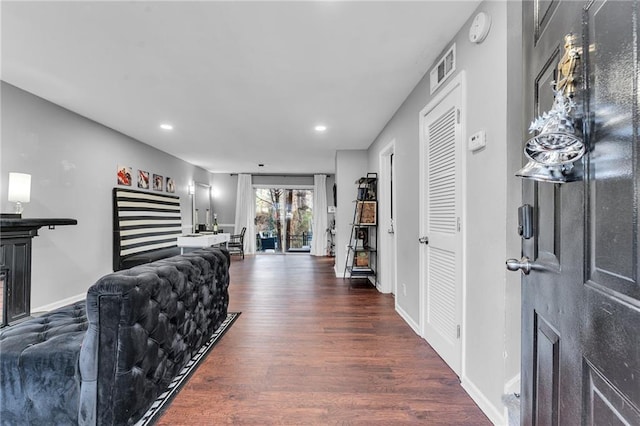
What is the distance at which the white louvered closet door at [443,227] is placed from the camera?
217 cm

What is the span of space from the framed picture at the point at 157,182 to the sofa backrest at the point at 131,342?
4.56 metres

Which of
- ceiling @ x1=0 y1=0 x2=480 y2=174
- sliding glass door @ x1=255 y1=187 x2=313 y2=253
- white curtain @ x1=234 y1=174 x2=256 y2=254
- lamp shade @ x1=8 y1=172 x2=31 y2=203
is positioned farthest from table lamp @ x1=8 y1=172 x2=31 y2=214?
sliding glass door @ x1=255 y1=187 x2=313 y2=253

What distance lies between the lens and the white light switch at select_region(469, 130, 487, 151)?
5.95 ft

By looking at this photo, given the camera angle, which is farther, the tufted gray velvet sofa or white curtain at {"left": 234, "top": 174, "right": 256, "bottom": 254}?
white curtain at {"left": 234, "top": 174, "right": 256, "bottom": 254}

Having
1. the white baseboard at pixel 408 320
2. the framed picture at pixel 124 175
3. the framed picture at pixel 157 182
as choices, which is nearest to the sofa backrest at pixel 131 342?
the white baseboard at pixel 408 320

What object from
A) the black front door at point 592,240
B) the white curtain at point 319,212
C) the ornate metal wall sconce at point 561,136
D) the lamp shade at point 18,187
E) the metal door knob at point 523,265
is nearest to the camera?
the black front door at point 592,240

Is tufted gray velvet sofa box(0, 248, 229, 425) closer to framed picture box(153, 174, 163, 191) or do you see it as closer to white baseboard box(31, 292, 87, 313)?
white baseboard box(31, 292, 87, 313)

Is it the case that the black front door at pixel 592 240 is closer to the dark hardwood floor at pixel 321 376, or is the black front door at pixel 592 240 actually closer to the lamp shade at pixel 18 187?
the dark hardwood floor at pixel 321 376

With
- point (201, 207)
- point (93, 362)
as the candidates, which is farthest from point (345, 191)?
point (201, 207)

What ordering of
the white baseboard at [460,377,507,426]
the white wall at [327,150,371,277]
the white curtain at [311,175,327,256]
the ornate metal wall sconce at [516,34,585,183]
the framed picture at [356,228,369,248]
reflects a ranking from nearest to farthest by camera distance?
the ornate metal wall sconce at [516,34,585,183], the white baseboard at [460,377,507,426], the framed picture at [356,228,369,248], the white wall at [327,150,371,277], the white curtain at [311,175,327,256]

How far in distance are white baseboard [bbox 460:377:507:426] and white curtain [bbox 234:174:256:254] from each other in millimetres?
8007

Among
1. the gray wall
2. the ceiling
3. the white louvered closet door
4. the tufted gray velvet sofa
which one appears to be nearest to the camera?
the tufted gray velvet sofa

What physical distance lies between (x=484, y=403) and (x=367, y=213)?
130 inches

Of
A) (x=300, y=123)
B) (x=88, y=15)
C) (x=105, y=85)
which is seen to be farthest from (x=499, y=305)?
(x=105, y=85)
